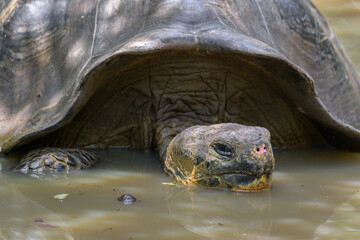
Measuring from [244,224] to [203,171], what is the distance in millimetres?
649

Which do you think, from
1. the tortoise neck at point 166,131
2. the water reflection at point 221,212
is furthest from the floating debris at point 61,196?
the tortoise neck at point 166,131

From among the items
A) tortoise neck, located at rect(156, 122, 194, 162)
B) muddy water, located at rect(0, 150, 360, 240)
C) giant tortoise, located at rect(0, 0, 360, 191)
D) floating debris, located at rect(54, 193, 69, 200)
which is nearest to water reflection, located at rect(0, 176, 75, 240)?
muddy water, located at rect(0, 150, 360, 240)

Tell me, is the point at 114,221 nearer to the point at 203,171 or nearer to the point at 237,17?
the point at 203,171

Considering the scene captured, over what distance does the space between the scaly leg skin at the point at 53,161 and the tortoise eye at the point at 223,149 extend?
2.96 feet

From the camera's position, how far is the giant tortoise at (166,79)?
3869 mm

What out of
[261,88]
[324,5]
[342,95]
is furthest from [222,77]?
[324,5]

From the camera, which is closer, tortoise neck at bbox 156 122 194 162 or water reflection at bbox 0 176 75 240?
water reflection at bbox 0 176 75 240

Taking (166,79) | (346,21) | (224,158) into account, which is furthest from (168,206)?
(346,21)

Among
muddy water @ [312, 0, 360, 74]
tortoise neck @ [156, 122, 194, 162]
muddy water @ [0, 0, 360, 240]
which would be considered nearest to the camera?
muddy water @ [0, 0, 360, 240]

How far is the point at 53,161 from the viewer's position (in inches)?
152

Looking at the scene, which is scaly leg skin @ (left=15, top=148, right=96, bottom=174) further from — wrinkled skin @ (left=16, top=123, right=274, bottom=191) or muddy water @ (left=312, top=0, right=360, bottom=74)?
muddy water @ (left=312, top=0, right=360, bottom=74)

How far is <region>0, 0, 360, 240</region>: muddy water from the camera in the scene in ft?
8.89

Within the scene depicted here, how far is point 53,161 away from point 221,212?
123 cm

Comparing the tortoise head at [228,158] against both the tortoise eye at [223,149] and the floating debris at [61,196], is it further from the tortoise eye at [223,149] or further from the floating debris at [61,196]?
the floating debris at [61,196]
